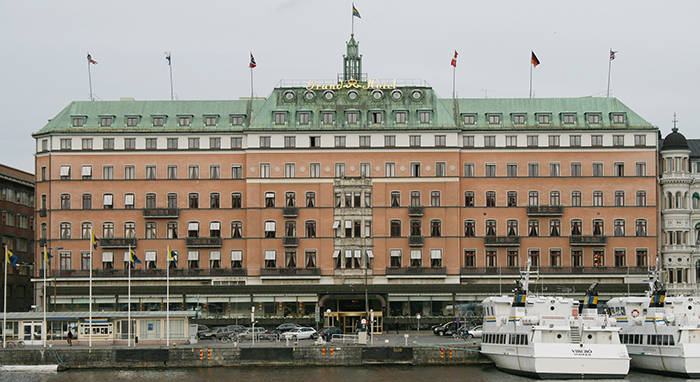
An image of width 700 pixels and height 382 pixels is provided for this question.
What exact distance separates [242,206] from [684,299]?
193ft

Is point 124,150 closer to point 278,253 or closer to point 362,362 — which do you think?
point 278,253

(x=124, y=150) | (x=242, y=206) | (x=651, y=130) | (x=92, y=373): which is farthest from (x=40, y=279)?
(x=651, y=130)

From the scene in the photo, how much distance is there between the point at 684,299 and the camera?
96.0 m

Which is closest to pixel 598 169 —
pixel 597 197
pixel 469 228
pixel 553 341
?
pixel 597 197

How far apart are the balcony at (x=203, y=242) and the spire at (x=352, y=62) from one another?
30.2 metres

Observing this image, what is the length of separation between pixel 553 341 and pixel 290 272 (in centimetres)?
4609

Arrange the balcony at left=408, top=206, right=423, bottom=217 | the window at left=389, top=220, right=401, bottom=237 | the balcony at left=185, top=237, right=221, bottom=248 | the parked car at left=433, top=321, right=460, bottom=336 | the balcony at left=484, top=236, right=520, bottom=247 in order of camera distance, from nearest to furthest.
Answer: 1. the parked car at left=433, top=321, right=460, bottom=336
2. the balcony at left=408, top=206, right=423, bottom=217
3. the balcony at left=185, top=237, right=221, bottom=248
4. the balcony at left=484, top=236, right=520, bottom=247
5. the window at left=389, top=220, right=401, bottom=237

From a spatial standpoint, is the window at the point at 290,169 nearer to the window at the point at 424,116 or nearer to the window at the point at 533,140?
the window at the point at 424,116

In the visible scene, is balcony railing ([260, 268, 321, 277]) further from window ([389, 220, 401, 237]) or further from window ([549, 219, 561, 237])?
window ([549, 219, 561, 237])

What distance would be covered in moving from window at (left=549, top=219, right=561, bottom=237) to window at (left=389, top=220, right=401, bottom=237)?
20.6 m

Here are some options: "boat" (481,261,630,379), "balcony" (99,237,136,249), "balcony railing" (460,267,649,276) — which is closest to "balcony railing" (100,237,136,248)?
"balcony" (99,237,136,249)

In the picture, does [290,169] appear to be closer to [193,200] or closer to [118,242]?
[193,200]

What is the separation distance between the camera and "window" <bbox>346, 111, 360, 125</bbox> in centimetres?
12700

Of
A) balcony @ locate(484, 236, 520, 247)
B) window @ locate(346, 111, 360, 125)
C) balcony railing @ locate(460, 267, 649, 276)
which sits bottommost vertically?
balcony railing @ locate(460, 267, 649, 276)
